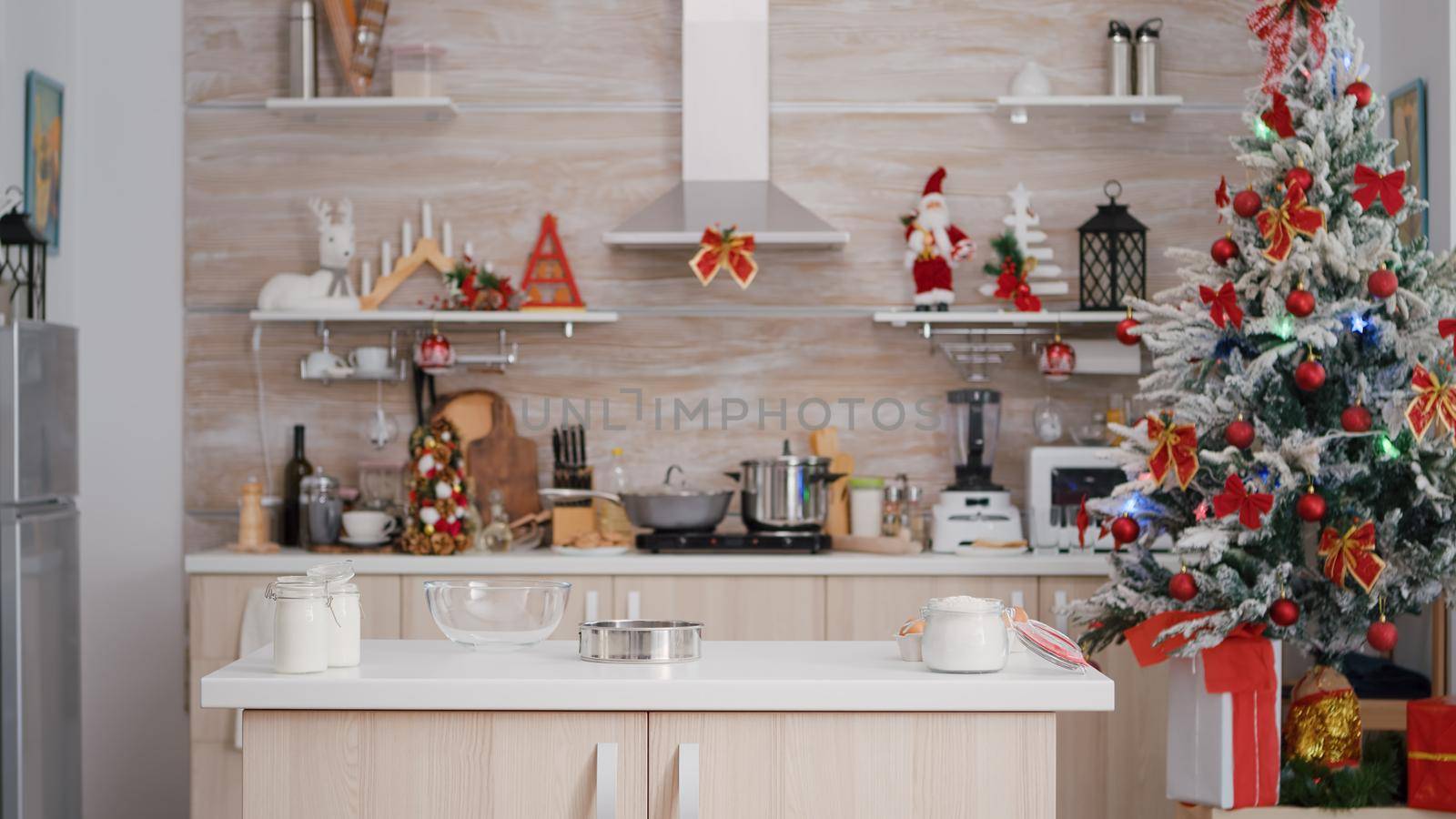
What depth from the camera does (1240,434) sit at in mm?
2902

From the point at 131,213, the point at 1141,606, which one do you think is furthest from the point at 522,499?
the point at 1141,606

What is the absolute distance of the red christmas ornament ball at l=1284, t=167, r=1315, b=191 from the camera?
9.54 ft

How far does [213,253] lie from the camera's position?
4211 millimetres

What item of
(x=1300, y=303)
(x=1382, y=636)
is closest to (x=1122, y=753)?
(x=1382, y=636)

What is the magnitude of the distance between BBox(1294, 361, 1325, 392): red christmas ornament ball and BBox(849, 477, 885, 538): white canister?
1400mm

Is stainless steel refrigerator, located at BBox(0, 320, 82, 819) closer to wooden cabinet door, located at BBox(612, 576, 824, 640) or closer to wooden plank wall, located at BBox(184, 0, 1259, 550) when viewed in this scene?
wooden plank wall, located at BBox(184, 0, 1259, 550)

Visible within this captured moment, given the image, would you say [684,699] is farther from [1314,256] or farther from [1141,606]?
[1314,256]

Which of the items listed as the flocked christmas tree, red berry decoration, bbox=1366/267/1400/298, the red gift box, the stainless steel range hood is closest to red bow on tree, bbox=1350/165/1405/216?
the flocked christmas tree

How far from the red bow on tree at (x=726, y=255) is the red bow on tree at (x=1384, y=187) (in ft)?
5.24

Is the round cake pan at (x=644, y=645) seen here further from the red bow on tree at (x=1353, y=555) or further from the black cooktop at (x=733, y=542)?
the black cooktop at (x=733, y=542)

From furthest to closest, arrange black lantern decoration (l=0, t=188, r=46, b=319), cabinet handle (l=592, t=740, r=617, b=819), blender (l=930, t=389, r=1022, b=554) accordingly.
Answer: blender (l=930, t=389, r=1022, b=554)
black lantern decoration (l=0, t=188, r=46, b=319)
cabinet handle (l=592, t=740, r=617, b=819)

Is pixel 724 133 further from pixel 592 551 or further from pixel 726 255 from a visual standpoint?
pixel 592 551

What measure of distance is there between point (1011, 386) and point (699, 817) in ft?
8.54

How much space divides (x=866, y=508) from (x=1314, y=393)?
1.36 m
